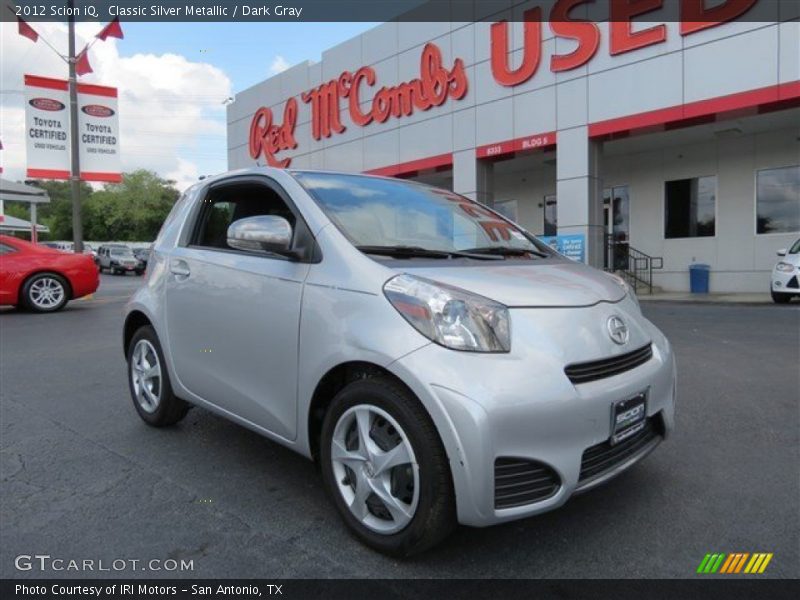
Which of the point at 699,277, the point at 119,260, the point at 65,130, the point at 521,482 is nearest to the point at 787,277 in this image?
the point at 699,277

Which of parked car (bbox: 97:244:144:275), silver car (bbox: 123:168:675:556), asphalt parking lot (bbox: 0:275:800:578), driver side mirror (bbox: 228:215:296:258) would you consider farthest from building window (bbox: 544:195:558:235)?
parked car (bbox: 97:244:144:275)

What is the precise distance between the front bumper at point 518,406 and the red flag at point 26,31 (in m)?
17.2

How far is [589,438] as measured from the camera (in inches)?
89.8

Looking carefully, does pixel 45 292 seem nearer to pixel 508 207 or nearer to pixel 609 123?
pixel 609 123

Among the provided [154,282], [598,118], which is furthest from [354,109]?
[154,282]

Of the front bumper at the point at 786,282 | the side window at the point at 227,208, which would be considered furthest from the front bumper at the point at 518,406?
the front bumper at the point at 786,282

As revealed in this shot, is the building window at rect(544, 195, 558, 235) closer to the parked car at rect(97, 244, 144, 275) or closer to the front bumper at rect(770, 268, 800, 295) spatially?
the front bumper at rect(770, 268, 800, 295)

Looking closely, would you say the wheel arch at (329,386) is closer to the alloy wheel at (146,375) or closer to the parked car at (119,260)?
the alloy wheel at (146,375)

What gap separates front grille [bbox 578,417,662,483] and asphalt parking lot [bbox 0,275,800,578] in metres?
0.35

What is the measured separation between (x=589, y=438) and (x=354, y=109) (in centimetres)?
2042

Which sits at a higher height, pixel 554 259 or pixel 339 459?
pixel 554 259

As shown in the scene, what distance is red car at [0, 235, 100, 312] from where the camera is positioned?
10.5 meters

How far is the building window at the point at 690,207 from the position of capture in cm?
1670

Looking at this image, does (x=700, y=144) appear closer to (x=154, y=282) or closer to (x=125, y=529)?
(x=154, y=282)
